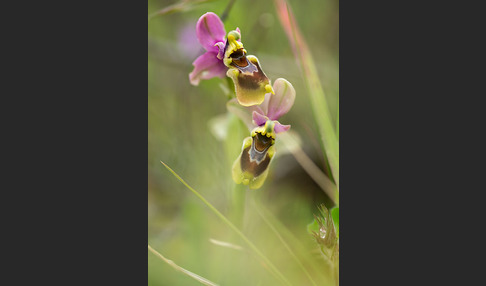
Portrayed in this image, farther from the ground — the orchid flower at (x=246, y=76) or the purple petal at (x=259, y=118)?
the orchid flower at (x=246, y=76)

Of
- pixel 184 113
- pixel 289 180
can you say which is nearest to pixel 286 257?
pixel 289 180

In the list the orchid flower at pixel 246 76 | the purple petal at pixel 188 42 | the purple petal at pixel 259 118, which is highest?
the purple petal at pixel 188 42

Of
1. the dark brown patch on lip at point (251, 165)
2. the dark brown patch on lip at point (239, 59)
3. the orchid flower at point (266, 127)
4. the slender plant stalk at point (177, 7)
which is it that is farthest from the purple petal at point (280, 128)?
the slender plant stalk at point (177, 7)

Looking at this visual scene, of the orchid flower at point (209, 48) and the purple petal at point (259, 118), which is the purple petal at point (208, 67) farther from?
the purple petal at point (259, 118)

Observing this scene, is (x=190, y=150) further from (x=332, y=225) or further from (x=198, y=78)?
(x=332, y=225)

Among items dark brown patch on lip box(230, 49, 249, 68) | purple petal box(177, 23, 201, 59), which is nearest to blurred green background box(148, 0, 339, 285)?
purple petal box(177, 23, 201, 59)

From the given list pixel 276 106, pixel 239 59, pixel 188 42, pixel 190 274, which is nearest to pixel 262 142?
pixel 276 106

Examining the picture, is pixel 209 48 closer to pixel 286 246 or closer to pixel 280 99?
pixel 280 99
